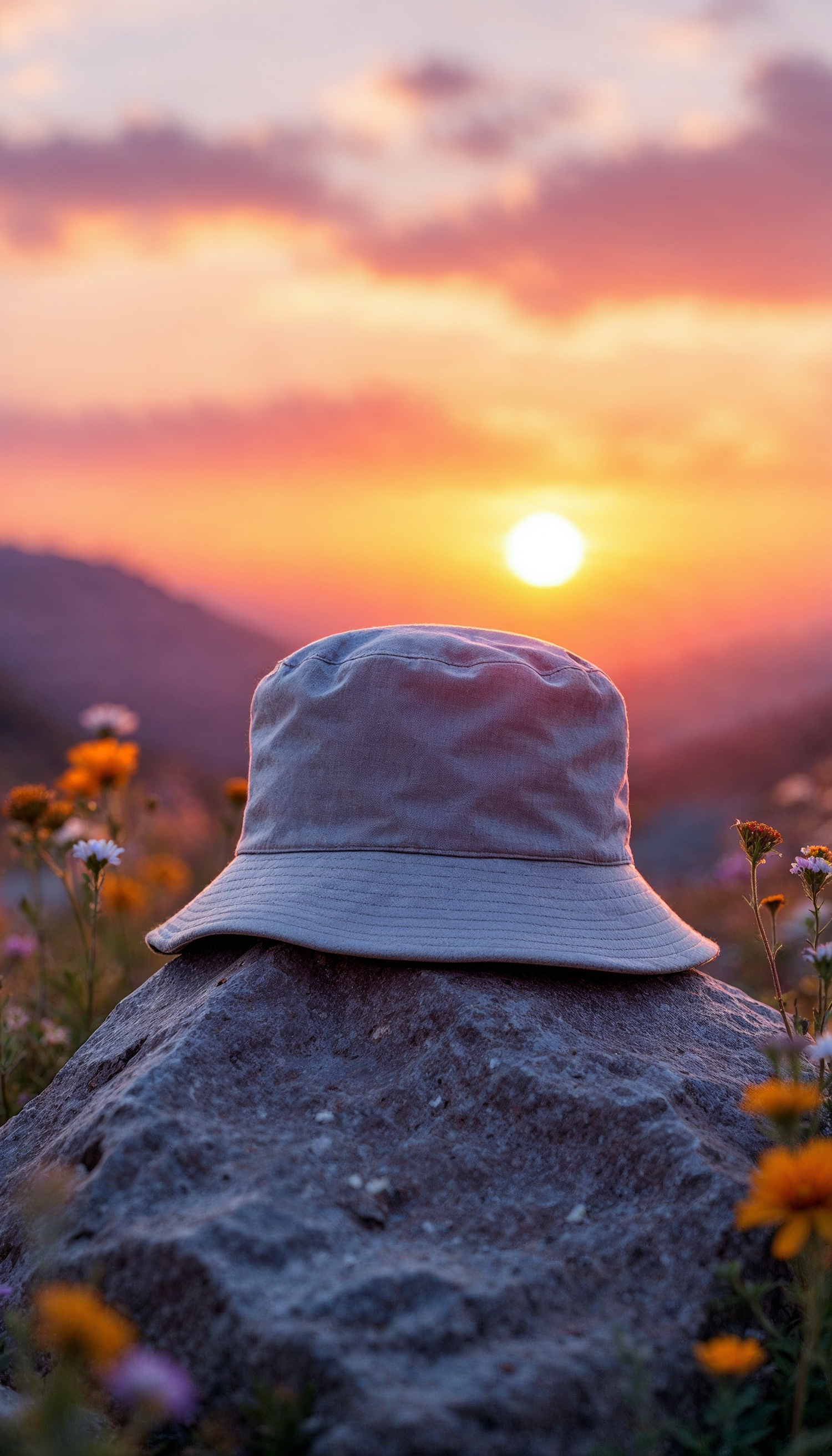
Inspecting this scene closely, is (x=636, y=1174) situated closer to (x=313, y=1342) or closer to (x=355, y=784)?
(x=313, y=1342)

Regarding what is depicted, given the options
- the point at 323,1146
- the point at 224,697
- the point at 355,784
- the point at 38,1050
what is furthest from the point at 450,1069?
the point at 224,697

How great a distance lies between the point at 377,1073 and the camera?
203 centimetres

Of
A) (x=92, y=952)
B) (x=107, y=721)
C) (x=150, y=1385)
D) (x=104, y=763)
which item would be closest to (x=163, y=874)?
(x=107, y=721)

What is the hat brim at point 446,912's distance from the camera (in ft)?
6.68

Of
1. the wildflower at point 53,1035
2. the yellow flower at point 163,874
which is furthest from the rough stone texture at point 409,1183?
the yellow flower at point 163,874

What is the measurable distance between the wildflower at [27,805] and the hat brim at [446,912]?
1.10m

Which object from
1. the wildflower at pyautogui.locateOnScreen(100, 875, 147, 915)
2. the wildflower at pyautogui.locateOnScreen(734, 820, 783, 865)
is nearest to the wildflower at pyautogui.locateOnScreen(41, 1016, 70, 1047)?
the wildflower at pyautogui.locateOnScreen(100, 875, 147, 915)

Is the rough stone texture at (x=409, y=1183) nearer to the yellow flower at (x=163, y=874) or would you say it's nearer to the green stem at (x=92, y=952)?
the green stem at (x=92, y=952)

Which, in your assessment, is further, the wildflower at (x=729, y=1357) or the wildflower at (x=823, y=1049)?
the wildflower at (x=823, y=1049)

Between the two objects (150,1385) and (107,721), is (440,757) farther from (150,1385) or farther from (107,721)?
(107,721)

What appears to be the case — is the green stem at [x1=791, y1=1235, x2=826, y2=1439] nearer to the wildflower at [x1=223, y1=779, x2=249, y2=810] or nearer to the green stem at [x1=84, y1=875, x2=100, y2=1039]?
the green stem at [x1=84, y1=875, x2=100, y2=1039]

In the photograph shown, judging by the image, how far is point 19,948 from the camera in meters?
4.08

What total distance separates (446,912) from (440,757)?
12.8 inches

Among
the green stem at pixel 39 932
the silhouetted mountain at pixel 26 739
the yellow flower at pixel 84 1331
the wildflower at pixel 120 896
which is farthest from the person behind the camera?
the silhouetted mountain at pixel 26 739
